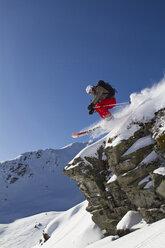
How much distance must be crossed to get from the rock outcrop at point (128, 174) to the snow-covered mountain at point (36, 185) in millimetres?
42398

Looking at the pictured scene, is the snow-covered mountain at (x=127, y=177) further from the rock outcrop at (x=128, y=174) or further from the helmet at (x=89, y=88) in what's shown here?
the helmet at (x=89, y=88)

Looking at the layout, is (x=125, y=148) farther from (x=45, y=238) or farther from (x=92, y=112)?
(x=45, y=238)

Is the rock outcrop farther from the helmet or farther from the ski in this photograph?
the helmet

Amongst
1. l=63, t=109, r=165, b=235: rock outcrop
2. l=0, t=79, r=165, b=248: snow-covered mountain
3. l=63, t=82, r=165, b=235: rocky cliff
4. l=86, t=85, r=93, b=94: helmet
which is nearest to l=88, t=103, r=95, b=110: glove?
l=86, t=85, r=93, b=94: helmet

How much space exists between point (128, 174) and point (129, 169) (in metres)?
0.22

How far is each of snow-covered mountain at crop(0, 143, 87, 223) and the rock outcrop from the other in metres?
42.4

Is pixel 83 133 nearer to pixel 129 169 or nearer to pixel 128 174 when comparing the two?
pixel 129 169

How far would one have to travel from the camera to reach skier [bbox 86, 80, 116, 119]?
896 cm

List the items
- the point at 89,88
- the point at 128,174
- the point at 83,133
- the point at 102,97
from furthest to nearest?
the point at 83,133 → the point at 89,88 → the point at 102,97 → the point at 128,174

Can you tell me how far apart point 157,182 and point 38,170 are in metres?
85.4

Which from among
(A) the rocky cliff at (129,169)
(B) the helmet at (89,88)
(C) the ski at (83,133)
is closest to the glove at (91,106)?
(B) the helmet at (89,88)

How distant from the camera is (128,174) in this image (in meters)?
7.06

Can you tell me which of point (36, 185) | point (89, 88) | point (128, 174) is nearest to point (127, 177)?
point (128, 174)

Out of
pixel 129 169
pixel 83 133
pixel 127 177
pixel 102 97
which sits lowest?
pixel 127 177
